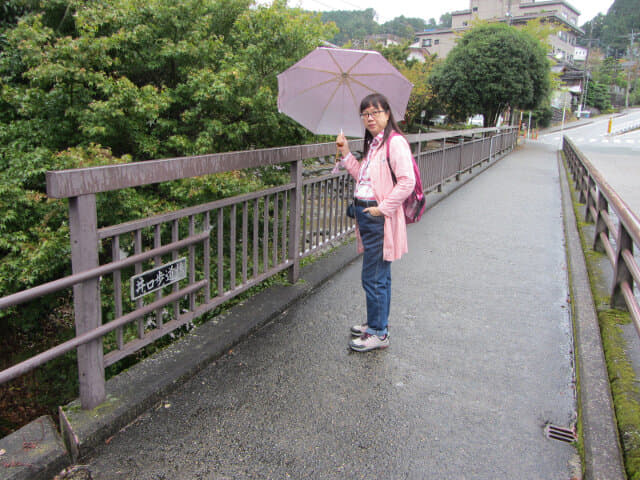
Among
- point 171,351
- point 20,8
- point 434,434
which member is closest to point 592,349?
point 434,434

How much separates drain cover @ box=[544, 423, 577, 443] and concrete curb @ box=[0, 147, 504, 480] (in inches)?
77.2

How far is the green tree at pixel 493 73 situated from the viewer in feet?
101

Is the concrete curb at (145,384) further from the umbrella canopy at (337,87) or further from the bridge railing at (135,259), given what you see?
the umbrella canopy at (337,87)

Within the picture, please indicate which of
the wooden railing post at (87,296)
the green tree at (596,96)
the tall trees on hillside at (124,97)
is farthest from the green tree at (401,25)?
the wooden railing post at (87,296)

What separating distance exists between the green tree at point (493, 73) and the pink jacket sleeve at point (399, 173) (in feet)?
99.7

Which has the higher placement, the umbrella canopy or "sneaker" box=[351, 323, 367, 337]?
the umbrella canopy

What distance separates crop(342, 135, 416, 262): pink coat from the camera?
3184 mm

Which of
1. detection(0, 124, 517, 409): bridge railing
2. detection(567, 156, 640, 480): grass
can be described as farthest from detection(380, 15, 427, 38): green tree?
detection(0, 124, 517, 409): bridge railing

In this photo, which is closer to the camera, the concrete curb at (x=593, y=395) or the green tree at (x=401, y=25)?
the concrete curb at (x=593, y=395)

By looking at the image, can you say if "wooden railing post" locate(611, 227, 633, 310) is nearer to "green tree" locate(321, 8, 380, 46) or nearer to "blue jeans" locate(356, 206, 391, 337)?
"blue jeans" locate(356, 206, 391, 337)

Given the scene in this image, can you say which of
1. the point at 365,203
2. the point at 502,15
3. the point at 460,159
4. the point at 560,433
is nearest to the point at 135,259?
the point at 365,203

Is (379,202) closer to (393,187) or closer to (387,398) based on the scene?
(393,187)

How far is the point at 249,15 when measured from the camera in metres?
10.3

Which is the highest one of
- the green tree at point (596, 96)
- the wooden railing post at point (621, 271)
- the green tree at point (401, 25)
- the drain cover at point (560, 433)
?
the green tree at point (401, 25)
